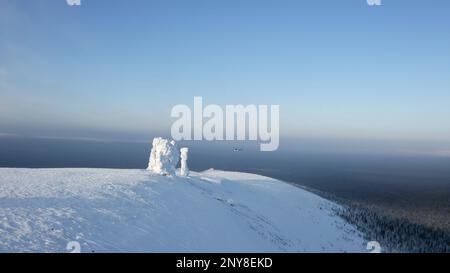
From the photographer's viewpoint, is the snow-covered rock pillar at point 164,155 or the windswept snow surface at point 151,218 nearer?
the windswept snow surface at point 151,218

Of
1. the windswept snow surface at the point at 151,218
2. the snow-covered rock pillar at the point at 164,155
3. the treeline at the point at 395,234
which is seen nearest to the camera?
the windswept snow surface at the point at 151,218

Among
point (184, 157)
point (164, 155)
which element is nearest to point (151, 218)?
point (164, 155)

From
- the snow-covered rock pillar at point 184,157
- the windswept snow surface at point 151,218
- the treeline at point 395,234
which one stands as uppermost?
the snow-covered rock pillar at point 184,157

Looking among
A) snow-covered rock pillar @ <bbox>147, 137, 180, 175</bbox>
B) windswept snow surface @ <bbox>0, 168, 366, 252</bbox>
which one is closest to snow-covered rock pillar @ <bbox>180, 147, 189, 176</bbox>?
windswept snow surface @ <bbox>0, 168, 366, 252</bbox>

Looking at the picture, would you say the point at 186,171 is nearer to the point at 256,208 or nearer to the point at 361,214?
the point at 256,208

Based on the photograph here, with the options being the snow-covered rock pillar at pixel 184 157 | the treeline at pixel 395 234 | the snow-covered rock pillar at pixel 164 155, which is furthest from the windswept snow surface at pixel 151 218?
the treeline at pixel 395 234

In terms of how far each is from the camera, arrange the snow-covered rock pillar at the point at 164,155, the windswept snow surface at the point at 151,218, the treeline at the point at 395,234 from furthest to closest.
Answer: the treeline at the point at 395,234 → the snow-covered rock pillar at the point at 164,155 → the windswept snow surface at the point at 151,218

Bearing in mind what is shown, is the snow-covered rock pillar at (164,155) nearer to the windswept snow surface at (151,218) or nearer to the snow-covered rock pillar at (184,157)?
the windswept snow surface at (151,218)

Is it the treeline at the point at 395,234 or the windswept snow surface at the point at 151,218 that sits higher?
the windswept snow surface at the point at 151,218
